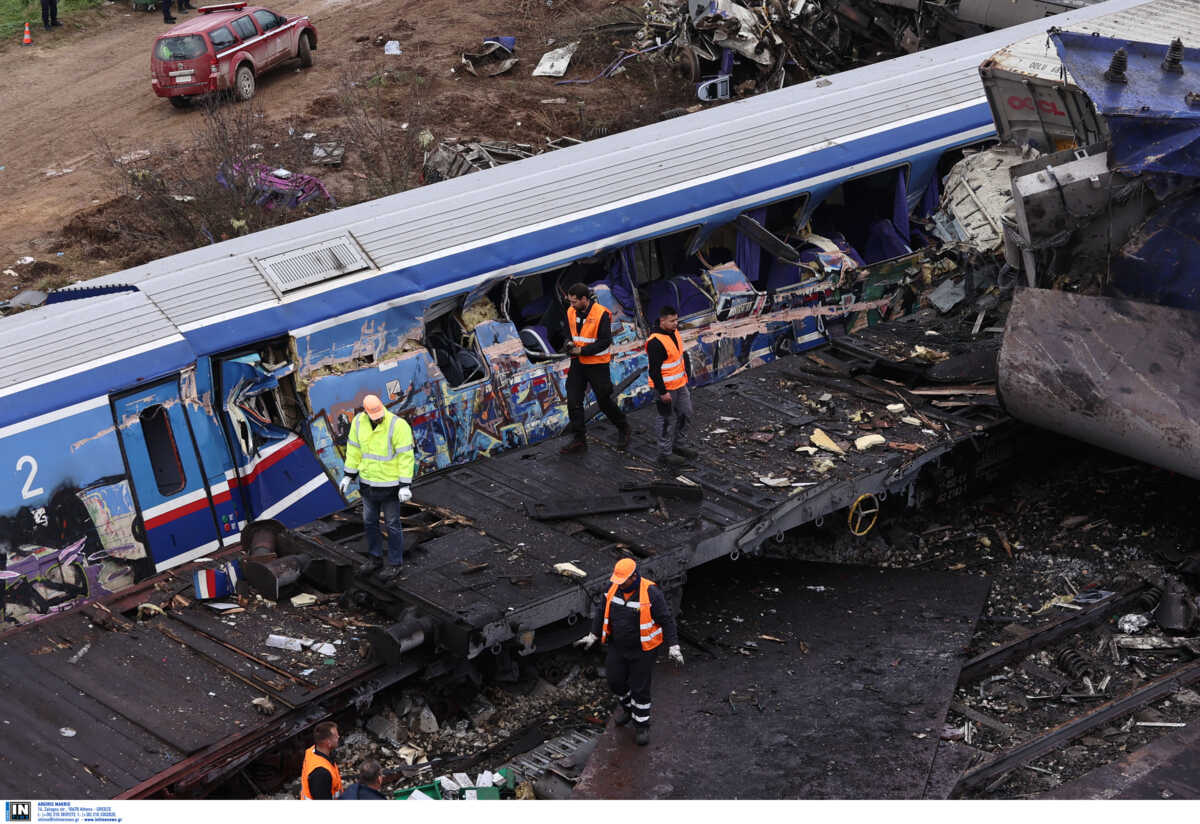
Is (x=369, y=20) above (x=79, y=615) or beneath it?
above

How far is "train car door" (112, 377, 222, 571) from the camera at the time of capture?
1079cm

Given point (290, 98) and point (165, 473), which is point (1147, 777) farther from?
point (290, 98)

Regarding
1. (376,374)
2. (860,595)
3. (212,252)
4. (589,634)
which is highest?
(212,252)

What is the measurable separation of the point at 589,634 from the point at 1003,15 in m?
14.8

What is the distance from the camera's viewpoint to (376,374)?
39.4ft

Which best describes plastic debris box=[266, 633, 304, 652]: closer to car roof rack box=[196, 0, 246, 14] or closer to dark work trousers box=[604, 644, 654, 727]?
dark work trousers box=[604, 644, 654, 727]

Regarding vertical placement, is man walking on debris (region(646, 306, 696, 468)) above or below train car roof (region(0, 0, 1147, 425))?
below

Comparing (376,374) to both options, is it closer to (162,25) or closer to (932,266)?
(932,266)

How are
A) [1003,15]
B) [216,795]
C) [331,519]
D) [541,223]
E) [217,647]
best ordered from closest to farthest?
1. [216,795]
2. [217,647]
3. [331,519]
4. [541,223]
5. [1003,15]

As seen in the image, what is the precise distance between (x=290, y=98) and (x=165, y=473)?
15.8 meters

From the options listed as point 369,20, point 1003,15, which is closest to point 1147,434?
point 1003,15

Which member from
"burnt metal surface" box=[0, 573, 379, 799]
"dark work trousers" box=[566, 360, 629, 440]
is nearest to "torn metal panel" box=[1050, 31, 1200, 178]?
"dark work trousers" box=[566, 360, 629, 440]

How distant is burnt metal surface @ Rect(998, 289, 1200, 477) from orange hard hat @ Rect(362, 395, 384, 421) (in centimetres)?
523

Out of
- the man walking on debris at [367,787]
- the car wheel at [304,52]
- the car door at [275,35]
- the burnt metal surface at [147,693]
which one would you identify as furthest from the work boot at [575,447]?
the car wheel at [304,52]
